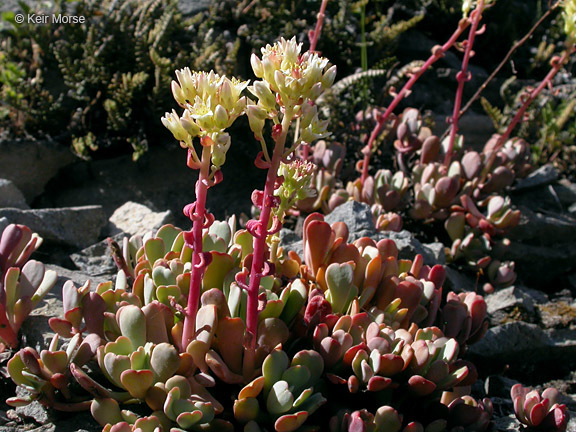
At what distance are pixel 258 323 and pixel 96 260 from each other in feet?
4.18

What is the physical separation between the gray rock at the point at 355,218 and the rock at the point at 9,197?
1.75 metres

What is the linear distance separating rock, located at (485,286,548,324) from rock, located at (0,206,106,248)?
220cm

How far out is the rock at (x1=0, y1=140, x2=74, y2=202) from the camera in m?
3.97

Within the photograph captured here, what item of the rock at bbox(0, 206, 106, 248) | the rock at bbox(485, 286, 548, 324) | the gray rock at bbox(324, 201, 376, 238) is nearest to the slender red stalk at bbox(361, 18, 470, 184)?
the gray rock at bbox(324, 201, 376, 238)

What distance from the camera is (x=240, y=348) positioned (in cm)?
196

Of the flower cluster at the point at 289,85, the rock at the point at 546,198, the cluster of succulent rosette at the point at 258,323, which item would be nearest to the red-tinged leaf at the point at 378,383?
the cluster of succulent rosette at the point at 258,323

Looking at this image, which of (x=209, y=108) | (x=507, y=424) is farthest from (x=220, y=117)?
(x=507, y=424)

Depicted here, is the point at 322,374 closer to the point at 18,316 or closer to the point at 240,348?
the point at 240,348

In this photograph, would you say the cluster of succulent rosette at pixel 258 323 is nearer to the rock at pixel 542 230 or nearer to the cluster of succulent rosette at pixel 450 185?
the cluster of succulent rosette at pixel 450 185

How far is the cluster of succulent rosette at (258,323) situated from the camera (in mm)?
1686

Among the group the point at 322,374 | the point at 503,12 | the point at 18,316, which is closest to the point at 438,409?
the point at 322,374

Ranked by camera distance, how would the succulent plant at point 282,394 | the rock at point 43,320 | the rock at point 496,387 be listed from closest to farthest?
the succulent plant at point 282,394 < the rock at point 43,320 < the rock at point 496,387

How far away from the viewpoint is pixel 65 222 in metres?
A: 3.11

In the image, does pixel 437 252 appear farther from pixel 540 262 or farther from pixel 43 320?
pixel 43 320
